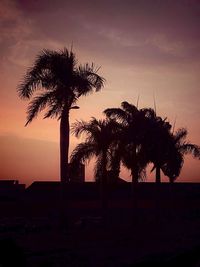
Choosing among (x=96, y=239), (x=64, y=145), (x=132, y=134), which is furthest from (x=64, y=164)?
(x=132, y=134)

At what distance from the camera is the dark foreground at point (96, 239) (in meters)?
7.09

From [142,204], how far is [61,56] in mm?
19960

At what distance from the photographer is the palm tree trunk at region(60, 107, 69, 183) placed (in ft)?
65.7

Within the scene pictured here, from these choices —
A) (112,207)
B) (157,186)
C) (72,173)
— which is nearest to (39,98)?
(72,173)

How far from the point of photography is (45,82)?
2069 cm

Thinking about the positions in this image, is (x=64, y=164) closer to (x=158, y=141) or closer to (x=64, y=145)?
(x=64, y=145)

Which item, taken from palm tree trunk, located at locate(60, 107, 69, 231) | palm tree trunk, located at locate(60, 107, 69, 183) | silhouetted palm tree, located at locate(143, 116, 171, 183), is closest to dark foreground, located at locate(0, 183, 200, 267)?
palm tree trunk, located at locate(60, 107, 69, 231)

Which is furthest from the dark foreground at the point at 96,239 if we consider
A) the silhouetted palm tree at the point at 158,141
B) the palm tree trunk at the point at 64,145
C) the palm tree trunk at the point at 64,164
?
the silhouetted palm tree at the point at 158,141

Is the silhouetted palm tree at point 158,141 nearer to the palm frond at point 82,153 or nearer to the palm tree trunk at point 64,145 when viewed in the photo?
the palm frond at point 82,153

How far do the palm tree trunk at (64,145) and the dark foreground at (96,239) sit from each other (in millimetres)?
2738

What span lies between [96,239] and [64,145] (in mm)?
5170

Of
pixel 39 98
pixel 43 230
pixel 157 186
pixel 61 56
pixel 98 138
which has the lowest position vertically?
pixel 43 230

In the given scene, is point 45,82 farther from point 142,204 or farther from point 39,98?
point 142,204

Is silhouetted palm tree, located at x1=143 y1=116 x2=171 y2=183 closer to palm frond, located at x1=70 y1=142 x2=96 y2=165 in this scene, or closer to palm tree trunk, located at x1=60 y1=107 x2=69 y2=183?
palm frond, located at x1=70 y1=142 x2=96 y2=165
